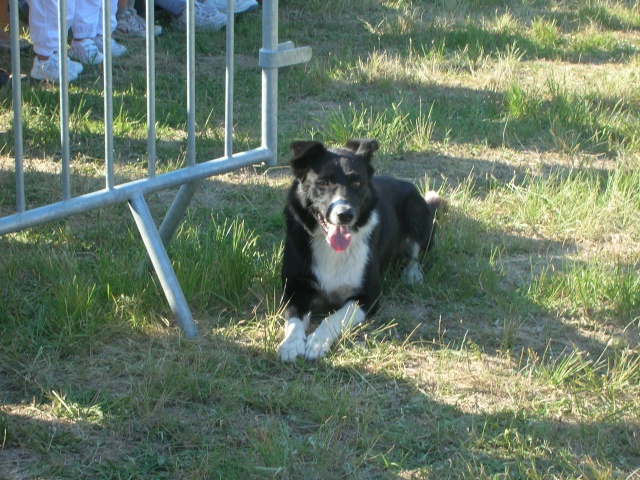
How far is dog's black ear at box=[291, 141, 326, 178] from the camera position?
4121mm

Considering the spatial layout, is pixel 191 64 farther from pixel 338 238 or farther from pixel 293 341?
pixel 293 341

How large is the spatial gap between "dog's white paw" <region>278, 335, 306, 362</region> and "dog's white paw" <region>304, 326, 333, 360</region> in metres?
0.03

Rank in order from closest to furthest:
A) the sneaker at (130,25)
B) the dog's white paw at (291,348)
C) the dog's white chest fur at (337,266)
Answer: the dog's white paw at (291,348) < the dog's white chest fur at (337,266) < the sneaker at (130,25)

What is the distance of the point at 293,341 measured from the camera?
388 centimetres

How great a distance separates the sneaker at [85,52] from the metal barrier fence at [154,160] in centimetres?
355

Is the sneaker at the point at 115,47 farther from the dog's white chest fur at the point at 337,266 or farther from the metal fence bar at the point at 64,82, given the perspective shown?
the metal fence bar at the point at 64,82

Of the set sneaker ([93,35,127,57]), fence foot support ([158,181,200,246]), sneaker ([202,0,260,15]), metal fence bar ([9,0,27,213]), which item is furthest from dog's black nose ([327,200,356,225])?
sneaker ([202,0,260,15])

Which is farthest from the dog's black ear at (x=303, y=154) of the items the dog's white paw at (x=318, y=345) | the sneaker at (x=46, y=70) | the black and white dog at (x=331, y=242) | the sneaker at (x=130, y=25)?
the sneaker at (x=130, y=25)

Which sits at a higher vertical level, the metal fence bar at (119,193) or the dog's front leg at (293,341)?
the metal fence bar at (119,193)

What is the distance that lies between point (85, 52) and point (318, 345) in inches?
176

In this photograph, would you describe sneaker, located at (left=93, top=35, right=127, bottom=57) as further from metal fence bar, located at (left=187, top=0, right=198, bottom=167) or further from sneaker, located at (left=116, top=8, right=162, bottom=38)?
metal fence bar, located at (left=187, top=0, right=198, bottom=167)

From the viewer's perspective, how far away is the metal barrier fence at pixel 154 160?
11.2 ft

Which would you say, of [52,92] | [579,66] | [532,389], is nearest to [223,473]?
[532,389]

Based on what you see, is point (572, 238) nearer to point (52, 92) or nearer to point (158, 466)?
point (158, 466)
